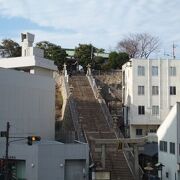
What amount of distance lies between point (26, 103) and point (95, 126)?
9.59 m

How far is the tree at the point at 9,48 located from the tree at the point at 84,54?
11.1 meters

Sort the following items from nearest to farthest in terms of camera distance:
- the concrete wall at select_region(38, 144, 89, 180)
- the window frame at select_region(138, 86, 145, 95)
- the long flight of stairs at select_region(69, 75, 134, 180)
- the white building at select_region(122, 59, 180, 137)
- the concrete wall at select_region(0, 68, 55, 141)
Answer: the concrete wall at select_region(38, 144, 89, 180), the long flight of stairs at select_region(69, 75, 134, 180), the concrete wall at select_region(0, 68, 55, 141), the white building at select_region(122, 59, 180, 137), the window frame at select_region(138, 86, 145, 95)

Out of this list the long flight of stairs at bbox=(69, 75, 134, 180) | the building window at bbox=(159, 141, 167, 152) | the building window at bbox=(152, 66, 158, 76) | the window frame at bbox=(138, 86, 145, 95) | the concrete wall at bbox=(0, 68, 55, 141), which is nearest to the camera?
the long flight of stairs at bbox=(69, 75, 134, 180)

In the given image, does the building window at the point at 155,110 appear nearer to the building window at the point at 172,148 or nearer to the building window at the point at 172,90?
the building window at the point at 172,90

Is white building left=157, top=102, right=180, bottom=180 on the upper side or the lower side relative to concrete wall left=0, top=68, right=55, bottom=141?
lower

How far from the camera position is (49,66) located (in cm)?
5491

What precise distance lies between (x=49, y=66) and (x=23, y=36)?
5928mm

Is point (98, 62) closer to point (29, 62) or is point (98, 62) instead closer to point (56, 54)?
point (56, 54)

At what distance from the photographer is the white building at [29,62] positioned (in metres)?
52.3

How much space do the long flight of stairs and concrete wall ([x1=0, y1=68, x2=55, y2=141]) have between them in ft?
15.4

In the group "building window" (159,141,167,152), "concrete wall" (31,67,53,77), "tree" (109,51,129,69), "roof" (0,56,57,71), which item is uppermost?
"tree" (109,51,129,69)

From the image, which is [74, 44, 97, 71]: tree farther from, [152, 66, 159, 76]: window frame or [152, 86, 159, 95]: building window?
[152, 86, 159, 95]: building window

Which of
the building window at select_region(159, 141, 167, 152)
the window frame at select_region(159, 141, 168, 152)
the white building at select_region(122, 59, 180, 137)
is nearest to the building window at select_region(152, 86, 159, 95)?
the white building at select_region(122, 59, 180, 137)

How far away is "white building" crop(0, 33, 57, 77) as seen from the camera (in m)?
52.3
